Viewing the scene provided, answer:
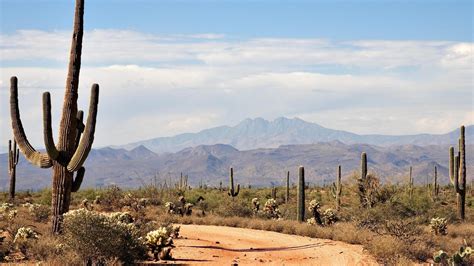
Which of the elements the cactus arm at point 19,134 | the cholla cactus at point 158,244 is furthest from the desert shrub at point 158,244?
the cactus arm at point 19,134

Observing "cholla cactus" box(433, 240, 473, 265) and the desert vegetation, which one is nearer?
the desert vegetation

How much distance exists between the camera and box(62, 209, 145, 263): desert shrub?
13.2m

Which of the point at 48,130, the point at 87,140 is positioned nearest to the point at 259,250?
the point at 87,140

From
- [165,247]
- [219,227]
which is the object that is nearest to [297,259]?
[165,247]

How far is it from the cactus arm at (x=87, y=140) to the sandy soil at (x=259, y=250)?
361cm

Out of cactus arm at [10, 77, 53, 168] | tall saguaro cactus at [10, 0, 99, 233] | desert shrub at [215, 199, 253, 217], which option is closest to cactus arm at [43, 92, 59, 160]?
tall saguaro cactus at [10, 0, 99, 233]

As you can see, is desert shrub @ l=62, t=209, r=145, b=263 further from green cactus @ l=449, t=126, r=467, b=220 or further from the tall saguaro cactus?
green cactus @ l=449, t=126, r=467, b=220

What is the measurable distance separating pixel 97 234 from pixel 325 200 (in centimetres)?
3351

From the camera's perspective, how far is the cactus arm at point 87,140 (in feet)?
50.9

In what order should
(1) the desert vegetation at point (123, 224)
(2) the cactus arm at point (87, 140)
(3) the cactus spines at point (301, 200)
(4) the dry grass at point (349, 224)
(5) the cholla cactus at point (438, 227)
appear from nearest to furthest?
(1) the desert vegetation at point (123, 224) → (2) the cactus arm at point (87, 140) → (4) the dry grass at point (349, 224) → (5) the cholla cactus at point (438, 227) → (3) the cactus spines at point (301, 200)

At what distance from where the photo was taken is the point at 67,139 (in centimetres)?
1628

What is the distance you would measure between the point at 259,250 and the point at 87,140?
5923mm

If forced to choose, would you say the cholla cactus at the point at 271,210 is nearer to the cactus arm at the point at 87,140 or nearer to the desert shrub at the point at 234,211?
the desert shrub at the point at 234,211

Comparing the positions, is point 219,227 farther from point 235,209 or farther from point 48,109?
point 48,109
